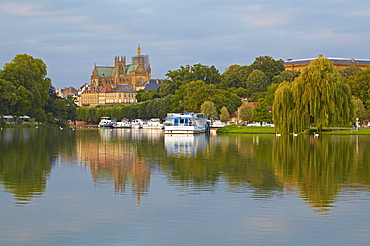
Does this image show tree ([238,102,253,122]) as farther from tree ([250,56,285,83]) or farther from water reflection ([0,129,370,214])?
water reflection ([0,129,370,214])

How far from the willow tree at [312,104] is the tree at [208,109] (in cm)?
4938

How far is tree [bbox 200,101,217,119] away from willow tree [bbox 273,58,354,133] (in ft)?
162

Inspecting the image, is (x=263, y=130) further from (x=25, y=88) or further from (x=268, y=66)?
(x=268, y=66)

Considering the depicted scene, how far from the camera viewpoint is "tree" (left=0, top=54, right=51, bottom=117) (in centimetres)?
11731

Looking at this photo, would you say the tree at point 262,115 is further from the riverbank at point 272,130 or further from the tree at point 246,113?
the tree at point 246,113

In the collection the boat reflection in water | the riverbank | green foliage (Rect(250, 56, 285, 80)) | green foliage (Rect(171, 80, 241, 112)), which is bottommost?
the boat reflection in water

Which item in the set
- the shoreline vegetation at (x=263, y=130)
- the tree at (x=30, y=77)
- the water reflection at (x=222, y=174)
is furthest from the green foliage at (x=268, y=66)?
the water reflection at (x=222, y=174)

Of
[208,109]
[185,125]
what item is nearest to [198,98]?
[208,109]

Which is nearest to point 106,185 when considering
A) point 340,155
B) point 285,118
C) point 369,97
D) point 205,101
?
point 340,155

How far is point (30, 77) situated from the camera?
12444 centimetres

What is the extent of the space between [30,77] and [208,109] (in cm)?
3721

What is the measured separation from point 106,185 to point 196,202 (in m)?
4.99

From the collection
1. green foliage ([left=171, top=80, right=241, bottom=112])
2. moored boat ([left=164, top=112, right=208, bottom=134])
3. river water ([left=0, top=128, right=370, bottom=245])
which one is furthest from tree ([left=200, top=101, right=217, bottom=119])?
river water ([left=0, top=128, right=370, bottom=245])

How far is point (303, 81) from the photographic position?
67562mm
